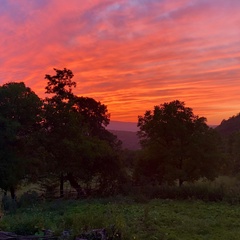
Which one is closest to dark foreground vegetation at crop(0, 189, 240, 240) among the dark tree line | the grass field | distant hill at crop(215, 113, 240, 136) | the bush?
the grass field

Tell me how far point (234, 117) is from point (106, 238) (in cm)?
9628

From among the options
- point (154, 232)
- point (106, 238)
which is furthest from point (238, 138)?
point (106, 238)

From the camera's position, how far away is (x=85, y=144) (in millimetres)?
29109

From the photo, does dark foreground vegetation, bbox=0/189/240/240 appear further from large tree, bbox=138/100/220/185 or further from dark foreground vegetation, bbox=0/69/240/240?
large tree, bbox=138/100/220/185

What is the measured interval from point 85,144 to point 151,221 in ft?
43.7

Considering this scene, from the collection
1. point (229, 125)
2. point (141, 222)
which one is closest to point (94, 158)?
point (141, 222)

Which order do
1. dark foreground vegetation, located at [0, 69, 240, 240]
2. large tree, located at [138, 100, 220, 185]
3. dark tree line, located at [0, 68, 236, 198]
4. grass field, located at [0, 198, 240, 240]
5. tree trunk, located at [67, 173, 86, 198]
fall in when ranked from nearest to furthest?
1. grass field, located at [0, 198, 240, 240]
2. dark foreground vegetation, located at [0, 69, 240, 240]
3. dark tree line, located at [0, 68, 236, 198]
4. tree trunk, located at [67, 173, 86, 198]
5. large tree, located at [138, 100, 220, 185]

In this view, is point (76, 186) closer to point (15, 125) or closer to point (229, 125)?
point (15, 125)

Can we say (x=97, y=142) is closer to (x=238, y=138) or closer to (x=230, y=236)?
(x=230, y=236)

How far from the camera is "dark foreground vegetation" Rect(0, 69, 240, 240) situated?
25.5 m

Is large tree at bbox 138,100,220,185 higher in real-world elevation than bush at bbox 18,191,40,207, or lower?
higher

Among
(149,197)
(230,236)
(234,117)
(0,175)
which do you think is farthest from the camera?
(234,117)

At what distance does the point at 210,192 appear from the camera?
2689 cm

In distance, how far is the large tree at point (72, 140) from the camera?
2839cm
